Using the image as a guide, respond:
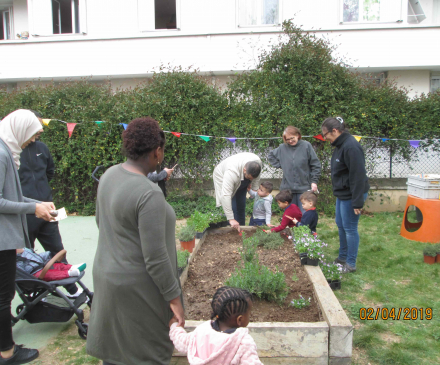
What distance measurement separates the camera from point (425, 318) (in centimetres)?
360

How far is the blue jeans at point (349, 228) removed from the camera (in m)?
4.63

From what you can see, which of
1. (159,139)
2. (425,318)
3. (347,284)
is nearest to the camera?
(159,139)

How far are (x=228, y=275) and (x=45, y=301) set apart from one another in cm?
191

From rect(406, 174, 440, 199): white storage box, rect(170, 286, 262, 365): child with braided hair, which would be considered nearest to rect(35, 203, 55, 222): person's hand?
rect(170, 286, 262, 365): child with braided hair

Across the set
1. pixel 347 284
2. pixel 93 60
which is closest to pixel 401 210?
pixel 347 284

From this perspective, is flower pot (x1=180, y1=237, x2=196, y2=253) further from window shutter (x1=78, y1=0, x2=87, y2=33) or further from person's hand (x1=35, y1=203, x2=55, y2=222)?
window shutter (x1=78, y1=0, x2=87, y2=33)

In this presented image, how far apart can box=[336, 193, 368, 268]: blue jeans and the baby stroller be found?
3.22 meters

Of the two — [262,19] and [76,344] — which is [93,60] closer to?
[262,19]

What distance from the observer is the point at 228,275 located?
4.11 metres

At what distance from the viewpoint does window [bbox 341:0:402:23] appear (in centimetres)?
1159

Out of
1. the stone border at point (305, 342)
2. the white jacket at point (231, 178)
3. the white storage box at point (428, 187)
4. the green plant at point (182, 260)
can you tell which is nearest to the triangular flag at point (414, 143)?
the white storage box at point (428, 187)

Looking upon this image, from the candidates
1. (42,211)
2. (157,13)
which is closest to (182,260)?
(42,211)

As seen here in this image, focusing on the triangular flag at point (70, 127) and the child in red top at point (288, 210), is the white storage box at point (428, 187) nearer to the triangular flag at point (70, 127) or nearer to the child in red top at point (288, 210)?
the child in red top at point (288, 210)

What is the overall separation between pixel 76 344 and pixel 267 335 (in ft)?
5.84
